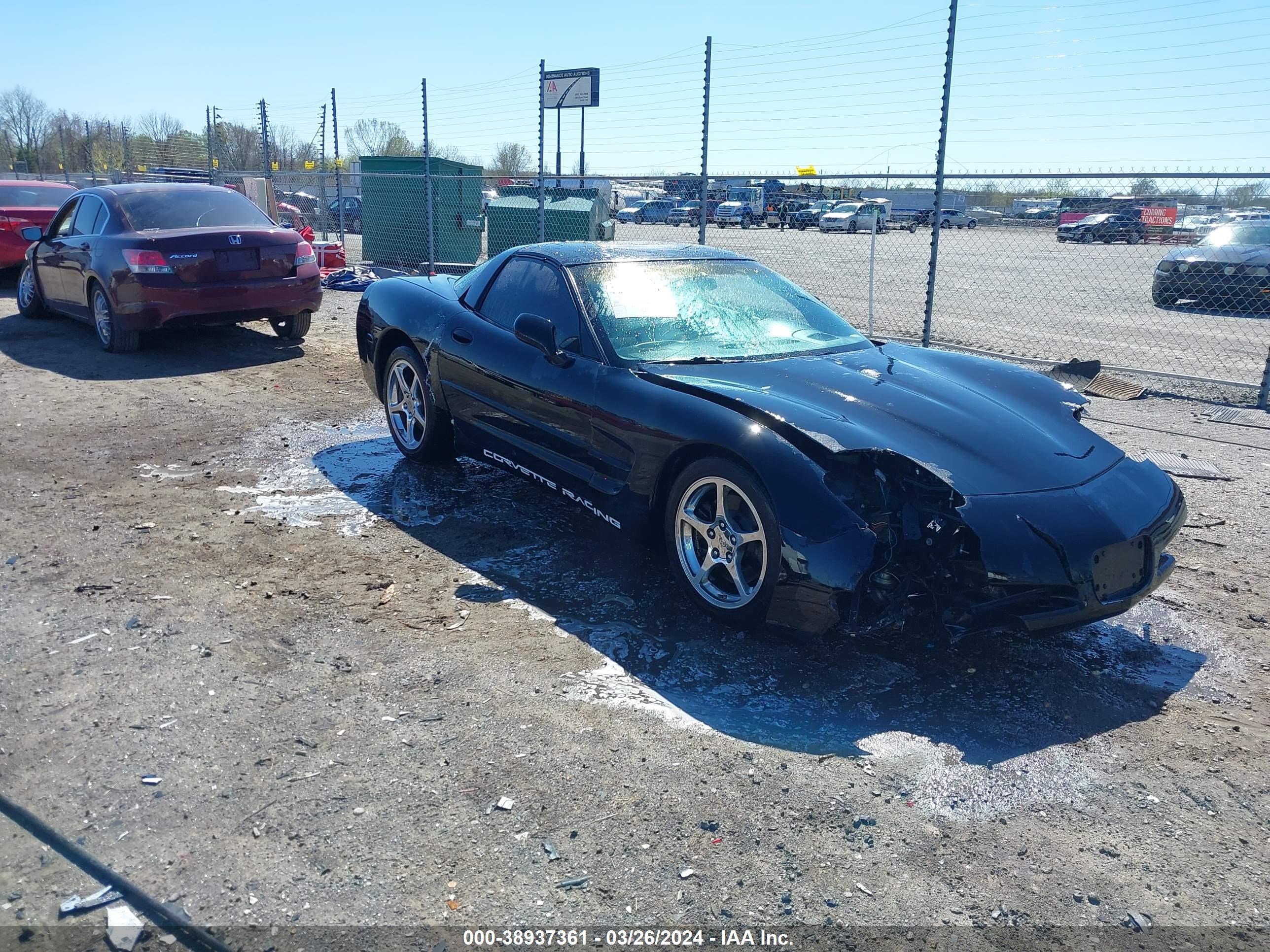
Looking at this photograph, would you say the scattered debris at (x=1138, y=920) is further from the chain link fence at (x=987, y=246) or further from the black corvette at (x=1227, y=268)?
the black corvette at (x=1227, y=268)

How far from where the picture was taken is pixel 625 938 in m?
2.34

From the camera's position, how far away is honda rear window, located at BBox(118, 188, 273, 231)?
9039 millimetres

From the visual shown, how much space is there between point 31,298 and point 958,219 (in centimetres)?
1020

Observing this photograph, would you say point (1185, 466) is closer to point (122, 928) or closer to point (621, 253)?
point (621, 253)

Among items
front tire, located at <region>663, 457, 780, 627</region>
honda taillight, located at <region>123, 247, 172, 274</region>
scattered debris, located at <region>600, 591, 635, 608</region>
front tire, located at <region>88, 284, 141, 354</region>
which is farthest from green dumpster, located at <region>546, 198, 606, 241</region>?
front tire, located at <region>663, 457, 780, 627</region>

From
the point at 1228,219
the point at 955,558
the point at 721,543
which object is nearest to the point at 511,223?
the point at 1228,219

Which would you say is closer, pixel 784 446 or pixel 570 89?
pixel 784 446

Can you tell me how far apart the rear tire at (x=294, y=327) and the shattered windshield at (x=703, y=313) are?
18.5ft

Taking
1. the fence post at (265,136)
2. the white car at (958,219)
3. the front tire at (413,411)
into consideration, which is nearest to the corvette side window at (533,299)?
the front tire at (413,411)

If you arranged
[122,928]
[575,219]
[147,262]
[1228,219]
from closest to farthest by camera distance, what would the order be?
[122,928] < [147,262] < [1228,219] < [575,219]

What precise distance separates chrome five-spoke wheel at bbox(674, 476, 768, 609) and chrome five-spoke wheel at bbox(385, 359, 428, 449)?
2.36 metres

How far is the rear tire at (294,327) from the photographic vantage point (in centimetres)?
984

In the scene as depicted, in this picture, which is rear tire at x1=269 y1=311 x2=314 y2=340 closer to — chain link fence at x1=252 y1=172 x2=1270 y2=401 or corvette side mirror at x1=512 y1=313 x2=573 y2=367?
chain link fence at x1=252 y1=172 x2=1270 y2=401

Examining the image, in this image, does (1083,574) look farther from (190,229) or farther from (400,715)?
(190,229)
